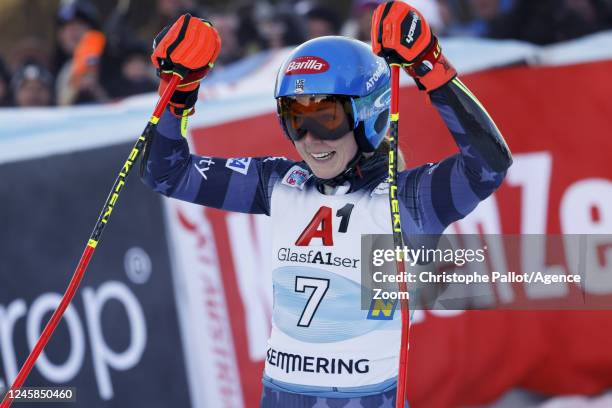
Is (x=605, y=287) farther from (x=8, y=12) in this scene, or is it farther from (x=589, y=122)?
(x=8, y=12)

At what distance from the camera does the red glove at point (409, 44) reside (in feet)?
11.9

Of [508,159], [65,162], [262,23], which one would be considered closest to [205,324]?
[65,162]

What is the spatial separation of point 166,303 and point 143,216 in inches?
17.2

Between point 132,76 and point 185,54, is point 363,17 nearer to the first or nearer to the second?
point 132,76

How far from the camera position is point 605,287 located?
6.71 m

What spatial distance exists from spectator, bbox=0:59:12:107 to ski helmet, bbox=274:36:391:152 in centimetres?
549

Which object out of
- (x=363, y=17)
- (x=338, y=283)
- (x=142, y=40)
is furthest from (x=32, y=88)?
(x=338, y=283)

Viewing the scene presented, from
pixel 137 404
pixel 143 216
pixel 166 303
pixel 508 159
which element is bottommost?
pixel 137 404

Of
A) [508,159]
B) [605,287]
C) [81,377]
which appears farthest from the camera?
[605,287]

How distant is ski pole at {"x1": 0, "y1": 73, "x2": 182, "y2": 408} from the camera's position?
12.3 ft

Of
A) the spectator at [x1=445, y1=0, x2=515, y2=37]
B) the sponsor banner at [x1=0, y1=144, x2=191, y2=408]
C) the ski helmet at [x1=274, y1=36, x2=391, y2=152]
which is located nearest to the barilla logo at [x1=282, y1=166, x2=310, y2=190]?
the ski helmet at [x1=274, y1=36, x2=391, y2=152]

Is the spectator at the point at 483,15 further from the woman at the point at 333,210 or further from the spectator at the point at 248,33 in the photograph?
the woman at the point at 333,210

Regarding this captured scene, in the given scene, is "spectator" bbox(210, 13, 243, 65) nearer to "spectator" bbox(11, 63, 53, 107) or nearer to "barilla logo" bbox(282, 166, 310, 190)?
"spectator" bbox(11, 63, 53, 107)

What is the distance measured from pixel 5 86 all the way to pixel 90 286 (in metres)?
3.87
